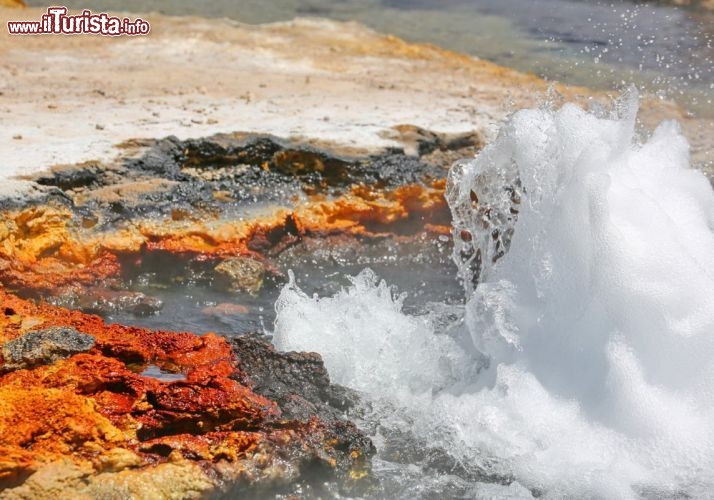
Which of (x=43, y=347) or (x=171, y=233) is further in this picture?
(x=171, y=233)

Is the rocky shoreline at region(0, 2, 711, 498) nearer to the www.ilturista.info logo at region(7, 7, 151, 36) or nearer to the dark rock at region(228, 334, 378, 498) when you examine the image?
the dark rock at region(228, 334, 378, 498)

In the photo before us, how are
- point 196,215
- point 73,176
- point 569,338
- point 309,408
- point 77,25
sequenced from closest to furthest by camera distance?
point 309,408, point 569,338, point 73,176, point 196,215, point 77,25

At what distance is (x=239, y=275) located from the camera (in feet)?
17.0

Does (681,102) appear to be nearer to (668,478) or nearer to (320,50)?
(320,50)

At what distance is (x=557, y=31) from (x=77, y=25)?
19.2 ft

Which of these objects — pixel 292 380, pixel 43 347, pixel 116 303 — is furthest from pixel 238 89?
pixel 43 347

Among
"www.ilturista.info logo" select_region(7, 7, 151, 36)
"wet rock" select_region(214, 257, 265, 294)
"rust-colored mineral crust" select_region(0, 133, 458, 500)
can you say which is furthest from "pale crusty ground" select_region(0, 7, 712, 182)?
"wet rock" select_region(214, 257, 265, 294)

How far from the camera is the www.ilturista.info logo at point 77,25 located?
908cm

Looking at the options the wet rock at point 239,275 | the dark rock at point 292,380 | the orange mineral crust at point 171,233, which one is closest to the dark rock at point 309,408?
the dark rock at point 292,380

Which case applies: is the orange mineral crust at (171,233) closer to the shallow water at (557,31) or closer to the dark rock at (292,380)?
the dark rock at (292,380)

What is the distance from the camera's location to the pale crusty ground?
6074 millimetres

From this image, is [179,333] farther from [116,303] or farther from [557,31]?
[557,31]

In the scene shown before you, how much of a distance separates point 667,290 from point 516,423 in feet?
3.01

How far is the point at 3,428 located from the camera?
9.50ft
